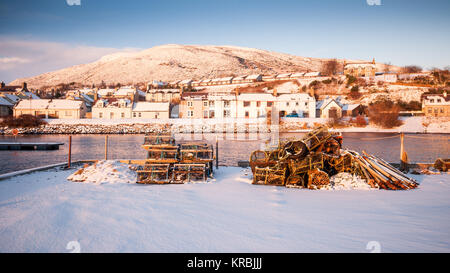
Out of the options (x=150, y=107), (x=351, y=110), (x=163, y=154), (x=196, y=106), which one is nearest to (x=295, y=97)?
(x=351, y=110)

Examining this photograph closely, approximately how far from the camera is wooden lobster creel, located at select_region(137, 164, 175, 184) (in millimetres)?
10594

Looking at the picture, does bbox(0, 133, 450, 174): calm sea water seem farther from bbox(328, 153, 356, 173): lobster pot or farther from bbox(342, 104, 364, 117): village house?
bbox(342, 104, 364, 117): village house

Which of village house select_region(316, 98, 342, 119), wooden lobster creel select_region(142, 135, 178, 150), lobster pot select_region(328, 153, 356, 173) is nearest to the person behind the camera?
lobster pot select_region(328, 153, 356, 173)

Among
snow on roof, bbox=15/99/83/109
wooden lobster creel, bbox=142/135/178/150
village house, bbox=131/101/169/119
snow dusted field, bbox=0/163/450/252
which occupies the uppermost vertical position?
snow on roof, bbox=15/99/83/109

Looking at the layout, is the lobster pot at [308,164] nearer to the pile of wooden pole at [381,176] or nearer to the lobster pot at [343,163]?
the lobster pot at [343,163]

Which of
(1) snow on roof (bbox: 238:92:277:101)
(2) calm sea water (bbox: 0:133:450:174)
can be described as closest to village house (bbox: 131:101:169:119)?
(1) snow on roof (bbox: 238:92:277:101)

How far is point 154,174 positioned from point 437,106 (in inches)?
2493

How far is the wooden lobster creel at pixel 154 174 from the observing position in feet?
34.8

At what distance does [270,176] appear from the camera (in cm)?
1059

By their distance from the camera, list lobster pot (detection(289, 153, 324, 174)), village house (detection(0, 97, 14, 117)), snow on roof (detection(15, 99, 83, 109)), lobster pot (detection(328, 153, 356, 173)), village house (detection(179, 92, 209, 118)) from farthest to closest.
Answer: village house (detection(0, 97, 14, 117)) → snow on roof (detection(15, 99, 83, 109)) → village house (detection(179, 92, 209, 118)) → lobster pot (detection(328, 153, 356, 173)) → lobster pot (detection(289, 153, 324, 174))

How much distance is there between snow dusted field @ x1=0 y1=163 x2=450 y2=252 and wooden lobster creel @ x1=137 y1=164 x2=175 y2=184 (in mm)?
777

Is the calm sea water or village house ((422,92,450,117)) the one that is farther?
village house ((422,92,450,117))

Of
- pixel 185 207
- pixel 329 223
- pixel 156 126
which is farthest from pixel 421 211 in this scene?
pixel 156 126

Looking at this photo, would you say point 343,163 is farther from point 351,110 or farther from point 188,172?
point 351,110
